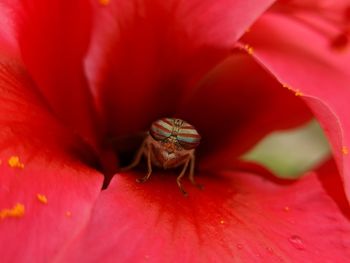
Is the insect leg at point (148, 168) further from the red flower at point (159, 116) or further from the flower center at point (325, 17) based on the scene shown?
the flower center at point (325, 17)

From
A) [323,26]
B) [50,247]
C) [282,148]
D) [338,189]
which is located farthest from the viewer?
[282,148]

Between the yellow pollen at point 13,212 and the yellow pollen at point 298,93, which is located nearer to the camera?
the yellow pollen at point 13,212

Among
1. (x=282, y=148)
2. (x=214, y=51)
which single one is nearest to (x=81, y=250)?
(x=214, y=51)

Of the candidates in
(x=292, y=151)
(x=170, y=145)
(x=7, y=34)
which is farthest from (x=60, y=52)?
(x=292, y=151)

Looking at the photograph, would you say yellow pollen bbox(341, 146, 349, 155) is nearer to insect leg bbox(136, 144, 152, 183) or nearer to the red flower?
the red flower

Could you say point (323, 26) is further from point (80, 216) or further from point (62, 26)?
point (80, 216)

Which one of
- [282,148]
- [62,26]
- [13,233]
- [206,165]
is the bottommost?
[282,148]

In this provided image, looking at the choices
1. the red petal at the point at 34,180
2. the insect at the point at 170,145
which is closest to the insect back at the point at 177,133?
the insect at the point at 170,145
